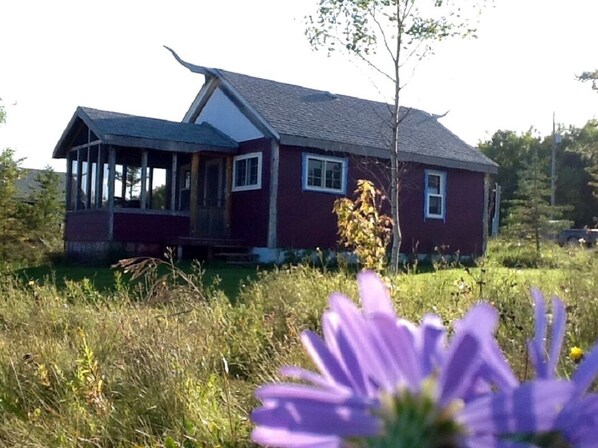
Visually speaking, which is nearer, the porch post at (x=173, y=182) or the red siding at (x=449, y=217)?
the porch post at (x=173, y=182)

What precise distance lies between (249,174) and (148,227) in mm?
2694

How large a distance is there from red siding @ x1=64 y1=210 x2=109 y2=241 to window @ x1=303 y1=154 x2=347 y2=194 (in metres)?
4.69

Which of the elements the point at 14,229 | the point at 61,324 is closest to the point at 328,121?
the point at 14,229

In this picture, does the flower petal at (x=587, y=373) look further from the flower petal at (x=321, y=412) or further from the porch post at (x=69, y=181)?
the porch post at (x=69, y=181)

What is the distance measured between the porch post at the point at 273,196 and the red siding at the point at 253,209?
0.38ft

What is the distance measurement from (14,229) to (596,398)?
70.2 feet

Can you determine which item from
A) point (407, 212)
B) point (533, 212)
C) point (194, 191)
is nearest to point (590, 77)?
point (533, 212)

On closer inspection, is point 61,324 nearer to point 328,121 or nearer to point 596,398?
point 596,398

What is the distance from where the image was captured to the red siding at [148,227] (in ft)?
56.7

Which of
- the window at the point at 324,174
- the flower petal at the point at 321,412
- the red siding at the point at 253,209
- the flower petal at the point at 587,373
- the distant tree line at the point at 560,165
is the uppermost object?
the distant tree line at the point at 560,165

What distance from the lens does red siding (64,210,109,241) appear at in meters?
17.5

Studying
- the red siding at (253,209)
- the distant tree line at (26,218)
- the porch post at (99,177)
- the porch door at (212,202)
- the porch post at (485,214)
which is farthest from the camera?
the porch post at (485,214)

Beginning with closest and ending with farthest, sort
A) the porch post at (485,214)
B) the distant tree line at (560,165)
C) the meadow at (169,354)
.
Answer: the meadow at (169,354) → the porch post at (485,214) → the distant tree line at (560,165)

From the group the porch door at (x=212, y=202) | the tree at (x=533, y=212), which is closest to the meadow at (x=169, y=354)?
the porch door at (x=212, y=202)
